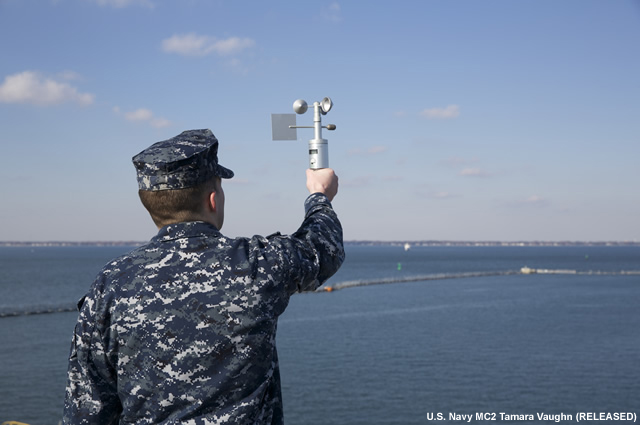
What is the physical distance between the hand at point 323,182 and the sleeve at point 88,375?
1112 millimetres

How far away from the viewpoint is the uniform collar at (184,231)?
226 cm

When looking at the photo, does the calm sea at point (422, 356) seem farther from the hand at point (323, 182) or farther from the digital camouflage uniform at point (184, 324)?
the digital camouflage uniform at point (184, 324)

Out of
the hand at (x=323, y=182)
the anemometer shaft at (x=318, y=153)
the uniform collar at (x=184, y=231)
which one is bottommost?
the uniform collar at (x=184, y=231)

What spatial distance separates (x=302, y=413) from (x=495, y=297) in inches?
2631

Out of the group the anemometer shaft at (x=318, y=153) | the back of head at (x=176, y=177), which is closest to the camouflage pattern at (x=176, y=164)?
the back of head at (x=176, y=177)

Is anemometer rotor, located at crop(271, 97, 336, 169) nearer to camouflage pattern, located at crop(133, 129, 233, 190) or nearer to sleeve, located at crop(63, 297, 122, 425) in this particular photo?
camouflage pattern, located at crop(133, 129, 233, 190)

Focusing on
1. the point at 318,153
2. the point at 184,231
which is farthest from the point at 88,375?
the point at 318,153

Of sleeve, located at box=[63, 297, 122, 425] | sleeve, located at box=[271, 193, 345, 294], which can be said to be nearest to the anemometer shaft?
sleeve, located at box=[271, 193, 345, 294]

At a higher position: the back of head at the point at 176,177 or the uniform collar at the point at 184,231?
the back of head at the point at 176,177

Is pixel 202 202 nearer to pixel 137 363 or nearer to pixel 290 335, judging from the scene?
pixel 137 363

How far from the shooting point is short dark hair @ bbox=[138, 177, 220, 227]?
89.2 inches

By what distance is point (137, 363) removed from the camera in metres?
2.21

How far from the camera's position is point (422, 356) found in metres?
51.2

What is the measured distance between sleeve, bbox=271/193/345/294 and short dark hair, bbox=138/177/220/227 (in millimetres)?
338
